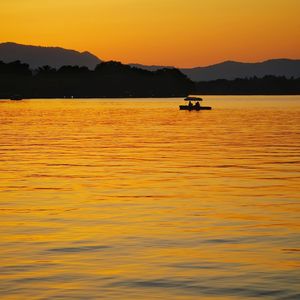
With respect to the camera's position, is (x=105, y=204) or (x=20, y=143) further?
(x=20, y=143)

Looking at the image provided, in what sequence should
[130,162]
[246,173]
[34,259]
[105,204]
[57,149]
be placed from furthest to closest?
[57,149] → [130,162] → [246,173] → [105,204] → [34,259]

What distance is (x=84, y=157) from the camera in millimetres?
55406

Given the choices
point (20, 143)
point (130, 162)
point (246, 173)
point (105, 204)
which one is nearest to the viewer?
point (105, 204)

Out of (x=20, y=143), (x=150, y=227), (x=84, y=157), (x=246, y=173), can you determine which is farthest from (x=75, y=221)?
(x=20, y=143)

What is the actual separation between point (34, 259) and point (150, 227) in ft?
18.7

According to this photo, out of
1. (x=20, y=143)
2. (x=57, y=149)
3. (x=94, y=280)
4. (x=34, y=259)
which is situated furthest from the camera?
(x=20, y=143)

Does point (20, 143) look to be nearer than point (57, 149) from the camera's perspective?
No

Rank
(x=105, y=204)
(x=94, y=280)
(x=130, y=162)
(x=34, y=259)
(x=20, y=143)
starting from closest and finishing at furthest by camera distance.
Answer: (x=94, y=280) < (x=34, y=259) < (x=105, y=204) < (x=130, y=162) < (x=20, y=143)

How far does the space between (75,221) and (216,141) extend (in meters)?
47.3

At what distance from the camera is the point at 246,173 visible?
42.8 meters

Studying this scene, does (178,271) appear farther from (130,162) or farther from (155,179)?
(130,162)

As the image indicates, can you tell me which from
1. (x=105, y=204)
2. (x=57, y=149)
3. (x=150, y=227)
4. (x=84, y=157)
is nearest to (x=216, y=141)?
(x=57, y=149)

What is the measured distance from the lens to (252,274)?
1956 centimetres

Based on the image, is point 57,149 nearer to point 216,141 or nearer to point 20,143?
point 20,143
